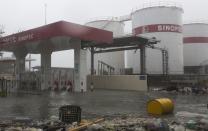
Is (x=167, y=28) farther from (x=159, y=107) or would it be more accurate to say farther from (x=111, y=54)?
(x=159, y=107)

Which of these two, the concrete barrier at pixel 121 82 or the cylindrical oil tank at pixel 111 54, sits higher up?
the cylindrical oil tank at pixel 111 54

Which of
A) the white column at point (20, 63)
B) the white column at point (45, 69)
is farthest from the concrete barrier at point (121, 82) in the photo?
the white column at point (20, 63)

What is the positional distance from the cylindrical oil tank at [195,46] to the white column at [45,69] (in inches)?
980

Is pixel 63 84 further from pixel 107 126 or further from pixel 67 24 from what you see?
pixel 107 126

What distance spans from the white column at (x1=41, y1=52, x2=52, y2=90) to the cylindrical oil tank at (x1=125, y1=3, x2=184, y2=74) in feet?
40.9

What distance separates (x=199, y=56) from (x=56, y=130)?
4838 centimetres

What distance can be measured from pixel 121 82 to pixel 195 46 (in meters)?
20.8

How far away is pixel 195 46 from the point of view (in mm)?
55094

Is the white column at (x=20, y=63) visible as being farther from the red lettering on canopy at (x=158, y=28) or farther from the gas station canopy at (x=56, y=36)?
the red lettering on canopy at (x=158, y=28)

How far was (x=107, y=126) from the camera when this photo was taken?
31.1 feet

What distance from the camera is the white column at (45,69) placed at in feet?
113

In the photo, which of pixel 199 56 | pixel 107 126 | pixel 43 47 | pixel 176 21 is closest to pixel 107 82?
pixel 43 47

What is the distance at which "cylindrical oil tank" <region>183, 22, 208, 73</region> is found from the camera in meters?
54.4

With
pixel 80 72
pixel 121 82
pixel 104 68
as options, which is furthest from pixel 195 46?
pixel 80 72
